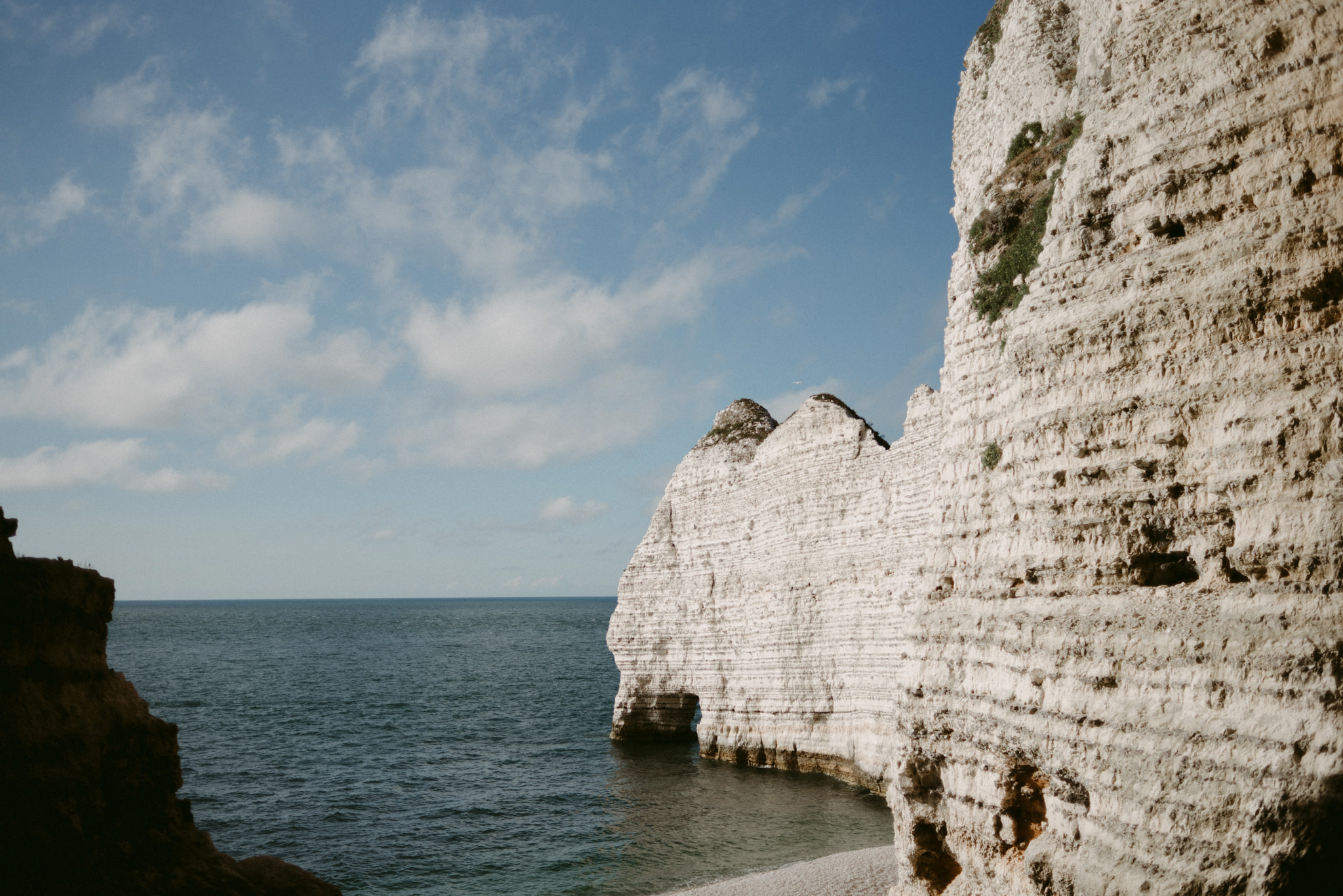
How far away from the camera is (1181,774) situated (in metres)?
6.66

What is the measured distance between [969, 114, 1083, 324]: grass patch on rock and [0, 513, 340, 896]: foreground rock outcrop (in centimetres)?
1094

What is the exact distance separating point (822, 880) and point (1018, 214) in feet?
38.3

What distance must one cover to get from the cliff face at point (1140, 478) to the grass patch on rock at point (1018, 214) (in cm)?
5

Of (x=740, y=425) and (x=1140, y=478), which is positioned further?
(x=740, y=425)

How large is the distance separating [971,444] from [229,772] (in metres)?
26.3

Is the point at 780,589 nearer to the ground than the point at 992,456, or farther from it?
nearer to the ground

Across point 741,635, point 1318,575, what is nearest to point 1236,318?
point 1318,575

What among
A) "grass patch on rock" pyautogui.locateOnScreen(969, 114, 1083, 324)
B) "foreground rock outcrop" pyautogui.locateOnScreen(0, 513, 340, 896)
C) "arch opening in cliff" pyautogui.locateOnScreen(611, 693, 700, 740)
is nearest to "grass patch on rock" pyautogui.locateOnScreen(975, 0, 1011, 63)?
"grass patch on rock" pyautogui.locateOnScreen(969, 114, 1083, 324)

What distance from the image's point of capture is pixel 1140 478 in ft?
25.7

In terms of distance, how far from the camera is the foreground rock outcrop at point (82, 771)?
25.0ft

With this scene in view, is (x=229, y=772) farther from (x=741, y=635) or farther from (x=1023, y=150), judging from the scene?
(x=1023, y=150)

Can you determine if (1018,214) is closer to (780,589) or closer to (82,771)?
(82,771)

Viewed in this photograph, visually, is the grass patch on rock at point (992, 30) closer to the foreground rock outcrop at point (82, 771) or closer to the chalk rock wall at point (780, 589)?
the chalk rock wall at point (780, 589)

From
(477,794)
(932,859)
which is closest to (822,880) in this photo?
(932,859)
